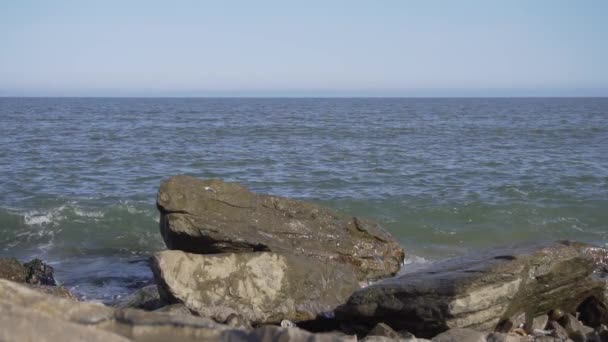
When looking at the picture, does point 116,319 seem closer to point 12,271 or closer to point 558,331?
point 558,331

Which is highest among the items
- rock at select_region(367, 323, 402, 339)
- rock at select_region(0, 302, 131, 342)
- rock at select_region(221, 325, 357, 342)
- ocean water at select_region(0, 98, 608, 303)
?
rock at select_region(0, 302, 131, 342)

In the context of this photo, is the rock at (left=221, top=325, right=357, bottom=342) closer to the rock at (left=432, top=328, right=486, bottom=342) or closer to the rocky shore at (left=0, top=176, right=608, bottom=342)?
the rocky shore at (left=0, top=176, right=608, bottom=342)

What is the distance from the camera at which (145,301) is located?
9062 mm

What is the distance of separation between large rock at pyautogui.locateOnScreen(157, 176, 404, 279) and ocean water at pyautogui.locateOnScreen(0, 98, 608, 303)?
176 centimetres

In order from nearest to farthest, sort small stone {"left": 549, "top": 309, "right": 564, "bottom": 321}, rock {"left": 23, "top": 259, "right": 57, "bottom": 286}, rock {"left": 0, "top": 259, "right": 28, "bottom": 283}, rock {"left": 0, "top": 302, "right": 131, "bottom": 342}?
rock {"left": 0, "top": 302, "right": 131, "bottom": 342}, small stone {"left": 549, "top": 309, "right": 564, "bottom": 321}, rock {"left": 0, "top": 259, "right": 28, "bottom": 283}, rock {"left": 23, "top": 259, "right": 57, "bottom": 286}

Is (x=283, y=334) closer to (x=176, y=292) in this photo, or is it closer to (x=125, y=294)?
(x=176, y=292)

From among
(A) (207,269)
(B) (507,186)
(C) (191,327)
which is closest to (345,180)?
(B) (507,186)

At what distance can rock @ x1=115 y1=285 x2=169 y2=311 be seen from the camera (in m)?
8.73

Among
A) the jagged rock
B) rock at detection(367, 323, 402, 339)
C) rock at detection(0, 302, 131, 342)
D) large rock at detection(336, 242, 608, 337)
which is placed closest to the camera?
rock at detection(0, 302, 131, 342)

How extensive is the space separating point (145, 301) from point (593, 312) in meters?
5.77

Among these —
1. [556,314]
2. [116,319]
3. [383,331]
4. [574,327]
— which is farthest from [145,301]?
[116,319]

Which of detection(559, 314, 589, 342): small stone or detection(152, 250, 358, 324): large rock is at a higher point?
detection(152, 250, 358, 324): large rock

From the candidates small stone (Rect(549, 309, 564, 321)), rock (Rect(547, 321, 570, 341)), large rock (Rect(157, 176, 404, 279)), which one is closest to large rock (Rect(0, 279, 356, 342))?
rock (Rect(547, 321, 570, 341))

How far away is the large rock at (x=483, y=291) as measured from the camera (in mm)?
7539
